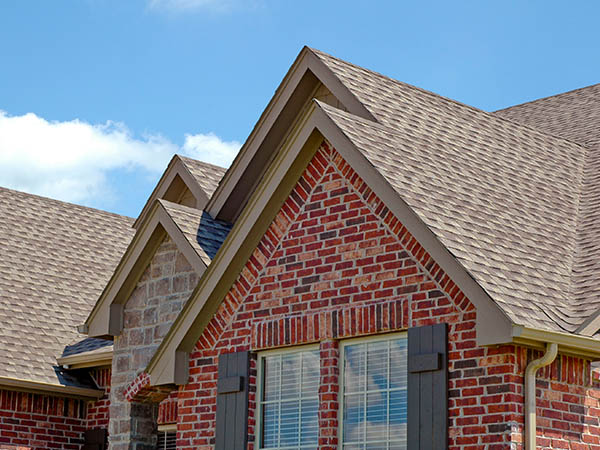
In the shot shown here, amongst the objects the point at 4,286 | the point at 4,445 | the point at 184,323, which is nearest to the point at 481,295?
the point at 184,323

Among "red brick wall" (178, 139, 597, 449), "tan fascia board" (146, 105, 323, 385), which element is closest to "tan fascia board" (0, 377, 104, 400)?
"tan fascia board" (146, 105, 323, 385)

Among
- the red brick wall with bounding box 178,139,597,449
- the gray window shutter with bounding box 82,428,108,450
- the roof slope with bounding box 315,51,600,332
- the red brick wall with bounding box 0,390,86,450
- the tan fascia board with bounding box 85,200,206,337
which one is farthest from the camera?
the gray window shutter with bounding box 82,428,108,450

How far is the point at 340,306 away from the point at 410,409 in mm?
1526

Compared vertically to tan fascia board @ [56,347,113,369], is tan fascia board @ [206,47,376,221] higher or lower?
higher

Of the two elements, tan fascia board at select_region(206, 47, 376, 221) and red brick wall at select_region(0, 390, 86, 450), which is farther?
red brick wall at select_region(0, 390, 86, 450)

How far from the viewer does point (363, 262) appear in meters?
11.0

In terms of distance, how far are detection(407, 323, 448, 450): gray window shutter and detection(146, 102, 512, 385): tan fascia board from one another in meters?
1.11

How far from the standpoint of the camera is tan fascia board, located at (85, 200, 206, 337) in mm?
14211

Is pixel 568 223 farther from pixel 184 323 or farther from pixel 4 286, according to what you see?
pixel 4 286

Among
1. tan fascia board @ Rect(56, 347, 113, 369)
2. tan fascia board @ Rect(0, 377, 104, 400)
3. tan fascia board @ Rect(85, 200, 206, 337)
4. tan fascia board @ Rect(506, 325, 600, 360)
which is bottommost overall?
tan fascia board @ Rect(506, 325, 600, 360)

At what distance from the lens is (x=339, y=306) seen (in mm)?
11055

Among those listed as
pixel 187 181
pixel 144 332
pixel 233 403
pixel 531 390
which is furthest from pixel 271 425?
pixel 187 181

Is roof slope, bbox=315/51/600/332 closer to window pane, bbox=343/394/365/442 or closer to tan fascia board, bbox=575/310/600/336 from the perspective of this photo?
tan fascia board, bbox=575/310/600/336

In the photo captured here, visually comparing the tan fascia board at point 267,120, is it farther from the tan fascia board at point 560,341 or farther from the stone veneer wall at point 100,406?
the tan fascia board at point 560,341
